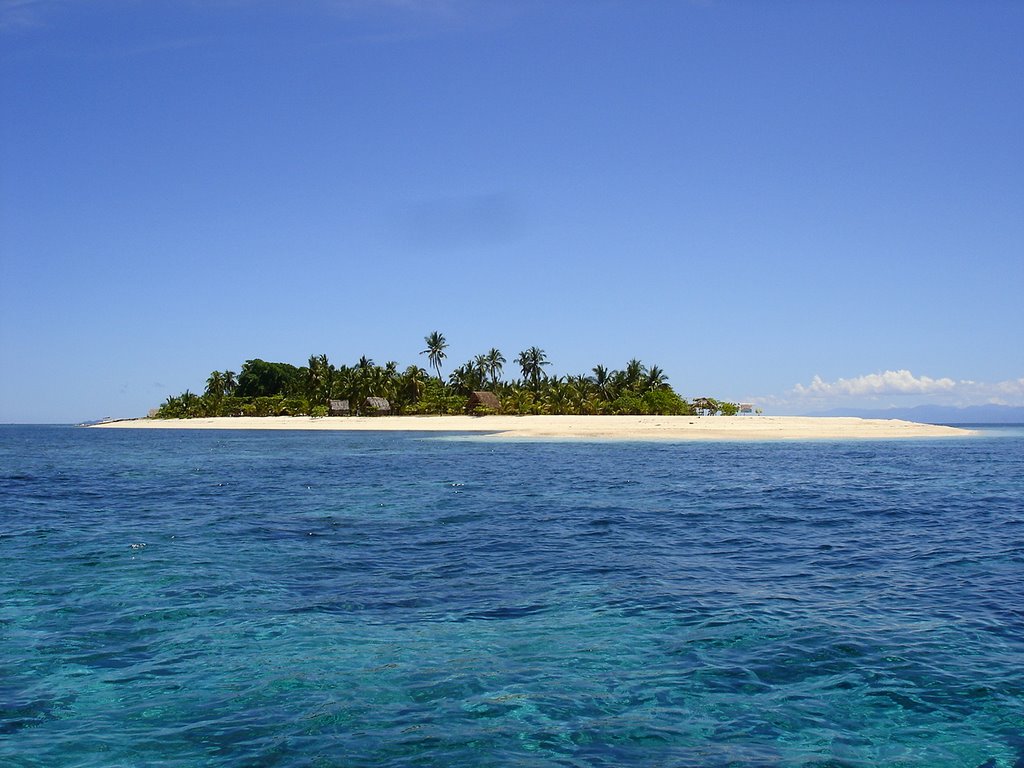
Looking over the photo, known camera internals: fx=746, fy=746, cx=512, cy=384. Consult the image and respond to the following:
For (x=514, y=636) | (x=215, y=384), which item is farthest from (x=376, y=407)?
(x=514, y=636)

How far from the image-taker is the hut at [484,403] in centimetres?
11838

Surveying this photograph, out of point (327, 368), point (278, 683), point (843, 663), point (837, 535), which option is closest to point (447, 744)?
point (278, 683)

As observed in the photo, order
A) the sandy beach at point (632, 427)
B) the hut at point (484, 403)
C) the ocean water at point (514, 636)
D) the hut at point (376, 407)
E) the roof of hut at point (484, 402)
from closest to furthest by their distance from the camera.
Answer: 1. the ocean water at point (514, 636)
2. the sandy beach at point (632, 427)
3. the hut at point (484, 403)
4. the roof of hut at point (484, 402)
5. the hut at point (376, 407)

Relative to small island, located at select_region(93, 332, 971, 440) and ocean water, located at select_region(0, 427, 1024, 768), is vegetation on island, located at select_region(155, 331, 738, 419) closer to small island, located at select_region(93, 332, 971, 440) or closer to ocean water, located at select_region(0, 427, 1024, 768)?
small island, located at select_region(93, 332, 971, 440)

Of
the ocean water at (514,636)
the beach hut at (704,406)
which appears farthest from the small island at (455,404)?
the ocean water at (514,636)

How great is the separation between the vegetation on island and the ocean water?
310 ft

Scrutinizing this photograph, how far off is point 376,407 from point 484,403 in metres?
20.3

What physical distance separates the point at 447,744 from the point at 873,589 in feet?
31.4

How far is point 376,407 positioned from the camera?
416ft

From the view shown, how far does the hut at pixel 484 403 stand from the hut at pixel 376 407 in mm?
15248

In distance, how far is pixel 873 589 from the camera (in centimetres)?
1361

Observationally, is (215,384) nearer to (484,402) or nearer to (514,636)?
(484,402)

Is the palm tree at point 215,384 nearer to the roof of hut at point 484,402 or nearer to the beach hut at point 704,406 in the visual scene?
the roof of hut at point 484,402

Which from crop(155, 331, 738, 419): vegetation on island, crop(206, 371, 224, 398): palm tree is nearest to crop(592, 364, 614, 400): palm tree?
crop(155, 331, 738, 419): vegetation on island
